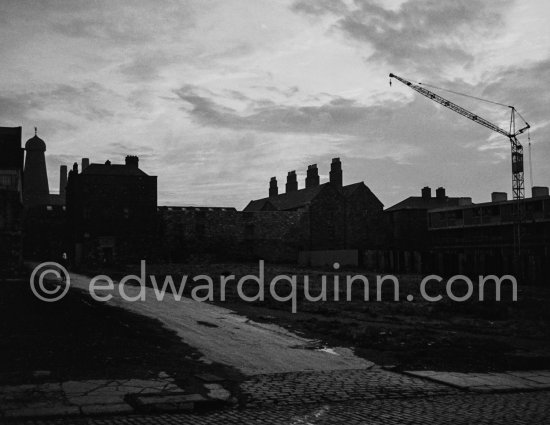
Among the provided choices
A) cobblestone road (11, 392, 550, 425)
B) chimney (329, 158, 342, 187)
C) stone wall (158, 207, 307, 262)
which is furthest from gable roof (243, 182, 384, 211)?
cobblestone road (11, 392, 550, 425)

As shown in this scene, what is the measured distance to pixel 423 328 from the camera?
564 inches

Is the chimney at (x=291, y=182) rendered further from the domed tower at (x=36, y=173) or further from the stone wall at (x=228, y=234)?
the domed tower at (x=36, y=173)

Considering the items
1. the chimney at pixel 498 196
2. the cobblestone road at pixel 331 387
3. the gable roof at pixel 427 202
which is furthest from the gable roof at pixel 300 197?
the cobblestone road at pixel 331 387

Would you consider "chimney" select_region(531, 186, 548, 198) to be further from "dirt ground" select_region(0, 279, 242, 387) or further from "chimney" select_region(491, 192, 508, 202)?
"dirt ground" select_region(0, 279, 242, 387)

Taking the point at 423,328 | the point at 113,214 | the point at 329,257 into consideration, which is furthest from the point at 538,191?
the point at 423,328

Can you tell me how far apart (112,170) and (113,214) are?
4.20m

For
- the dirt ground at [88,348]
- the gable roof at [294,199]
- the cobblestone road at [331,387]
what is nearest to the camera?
the cobblestone road at [331,387]

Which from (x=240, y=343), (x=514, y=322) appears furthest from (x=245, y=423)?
(x=514, y=322)

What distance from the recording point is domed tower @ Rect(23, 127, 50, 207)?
105250mm

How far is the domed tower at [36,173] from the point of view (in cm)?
10525

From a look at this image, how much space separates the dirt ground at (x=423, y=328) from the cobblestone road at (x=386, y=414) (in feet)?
7.32

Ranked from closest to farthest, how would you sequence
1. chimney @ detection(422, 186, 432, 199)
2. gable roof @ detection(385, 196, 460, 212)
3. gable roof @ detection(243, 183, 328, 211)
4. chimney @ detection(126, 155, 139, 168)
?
1. chimney @ detection(126, 155, 139, 168)
2. gable roof @ detection(243, 183, 328, 211)
3. gable roof @ detection(385, 196, 460, 212)
4. chimney @ detection(422, 186, 432, 199)

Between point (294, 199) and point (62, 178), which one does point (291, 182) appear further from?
point (62, 178)

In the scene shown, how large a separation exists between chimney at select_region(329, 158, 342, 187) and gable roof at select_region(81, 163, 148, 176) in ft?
66.4
